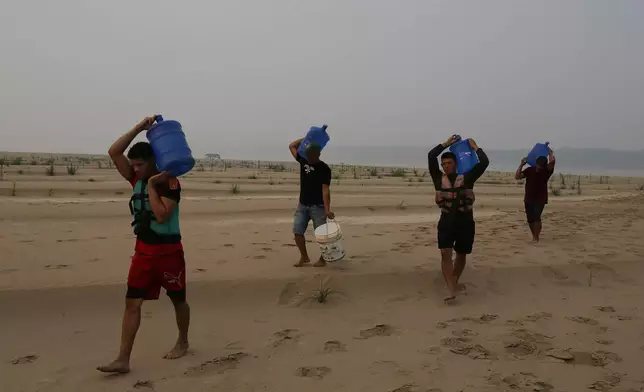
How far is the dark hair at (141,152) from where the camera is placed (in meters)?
3.74

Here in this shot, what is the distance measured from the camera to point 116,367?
3.61 m

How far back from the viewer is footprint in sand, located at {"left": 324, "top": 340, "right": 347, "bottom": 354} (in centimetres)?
418

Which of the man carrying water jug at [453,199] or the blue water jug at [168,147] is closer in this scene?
the blue water jug at [168,147]

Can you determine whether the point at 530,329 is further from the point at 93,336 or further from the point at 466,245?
the point at 93,336

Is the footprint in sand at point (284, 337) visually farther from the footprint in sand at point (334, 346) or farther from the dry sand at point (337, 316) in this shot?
the footprint in sand at point (334, 346)

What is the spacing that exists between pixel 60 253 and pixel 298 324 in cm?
407

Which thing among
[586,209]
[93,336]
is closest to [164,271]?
[93,336]

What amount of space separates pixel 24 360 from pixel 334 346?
2573mm

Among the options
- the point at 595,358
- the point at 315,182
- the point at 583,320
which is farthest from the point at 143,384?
the point at 583,320

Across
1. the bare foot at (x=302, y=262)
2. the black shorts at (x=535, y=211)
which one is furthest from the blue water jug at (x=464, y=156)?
the black shorts at (x=535, y=211)

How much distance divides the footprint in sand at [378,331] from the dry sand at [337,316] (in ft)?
0.08

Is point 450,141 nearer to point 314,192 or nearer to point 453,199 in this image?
point 453,199

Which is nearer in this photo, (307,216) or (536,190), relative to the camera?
(307,216)

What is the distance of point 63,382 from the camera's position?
141 inches
